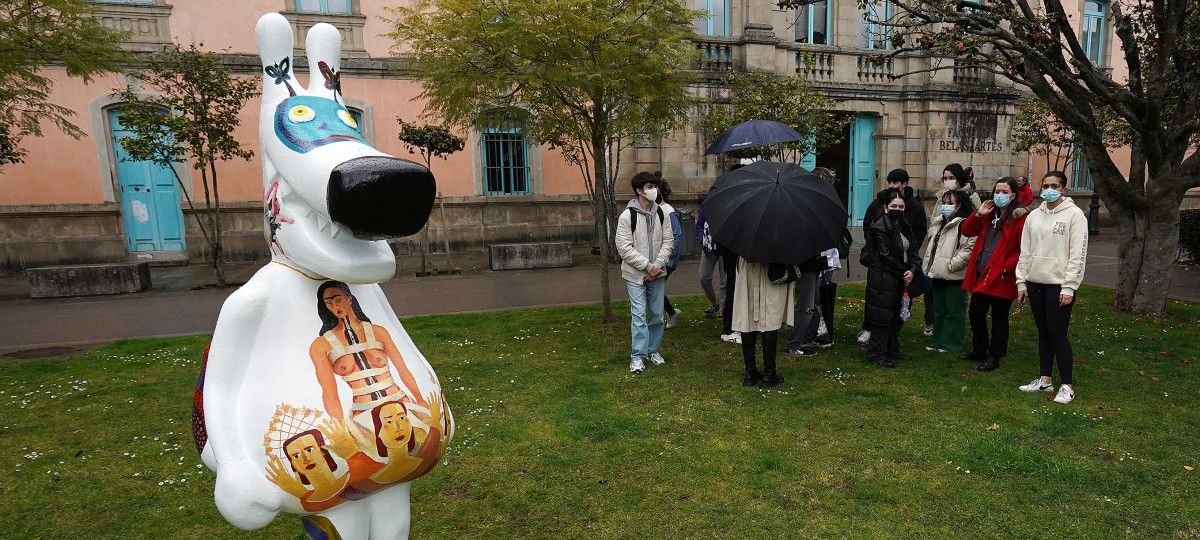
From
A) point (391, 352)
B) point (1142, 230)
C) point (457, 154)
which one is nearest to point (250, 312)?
point (391, 352)

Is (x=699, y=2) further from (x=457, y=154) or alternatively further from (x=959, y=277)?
(x=959, y=277)

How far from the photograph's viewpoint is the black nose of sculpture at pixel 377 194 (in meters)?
1.96

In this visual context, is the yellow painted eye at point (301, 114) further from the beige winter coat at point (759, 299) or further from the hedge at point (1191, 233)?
the hedge at point (1191, 233)

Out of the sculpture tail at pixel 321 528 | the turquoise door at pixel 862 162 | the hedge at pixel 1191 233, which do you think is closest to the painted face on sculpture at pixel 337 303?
the sculpture tail at pixel 321 528

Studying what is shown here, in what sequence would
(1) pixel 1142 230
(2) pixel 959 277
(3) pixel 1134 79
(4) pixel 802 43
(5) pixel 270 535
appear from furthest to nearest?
1. (4) pixel 802 43
2. (1) pixel 1142 230
3. (3) pixel 1134 79
4. (2) pixel 959 277
5. (5) pixel 270 535

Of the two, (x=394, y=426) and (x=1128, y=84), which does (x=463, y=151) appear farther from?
(x=394, y=426)

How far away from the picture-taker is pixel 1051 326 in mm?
5258

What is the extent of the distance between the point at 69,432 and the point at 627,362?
171 inches

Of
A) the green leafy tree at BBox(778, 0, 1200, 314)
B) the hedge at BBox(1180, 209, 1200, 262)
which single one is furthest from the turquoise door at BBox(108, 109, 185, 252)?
the hedge at BBox(1180, 209, 1200, 262)

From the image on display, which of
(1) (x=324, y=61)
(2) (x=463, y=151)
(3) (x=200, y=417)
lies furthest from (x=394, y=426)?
(2) (x=463, y=151)

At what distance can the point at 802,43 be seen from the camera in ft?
55.3

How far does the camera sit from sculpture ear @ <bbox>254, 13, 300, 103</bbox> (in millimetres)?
2455

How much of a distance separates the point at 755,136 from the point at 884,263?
2.26 meters

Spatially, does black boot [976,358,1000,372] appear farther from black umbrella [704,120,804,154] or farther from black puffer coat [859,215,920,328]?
black umbrella [704,120,804,154]
